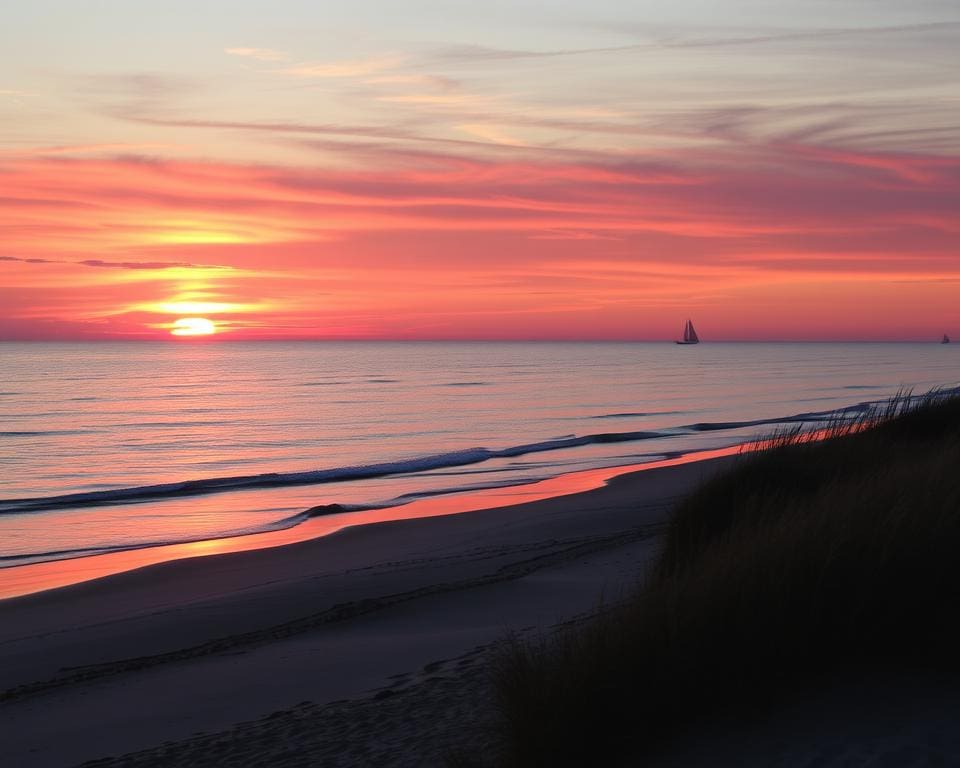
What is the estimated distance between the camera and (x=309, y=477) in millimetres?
26812

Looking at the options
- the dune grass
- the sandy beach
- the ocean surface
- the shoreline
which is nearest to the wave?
the ocean surface

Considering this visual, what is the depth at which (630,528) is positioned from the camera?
15.4m

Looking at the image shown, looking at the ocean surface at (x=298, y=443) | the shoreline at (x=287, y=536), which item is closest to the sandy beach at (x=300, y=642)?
the shoreline at (x=287, y=536)

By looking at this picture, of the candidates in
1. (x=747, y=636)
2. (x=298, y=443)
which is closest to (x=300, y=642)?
(x=747, y=636)

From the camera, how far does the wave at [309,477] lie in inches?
909

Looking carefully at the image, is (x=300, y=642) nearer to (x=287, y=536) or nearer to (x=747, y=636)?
(x=747, y=636)

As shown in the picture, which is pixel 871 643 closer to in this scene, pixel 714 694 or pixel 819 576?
pixel 819 576

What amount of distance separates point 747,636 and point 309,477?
74.6ft

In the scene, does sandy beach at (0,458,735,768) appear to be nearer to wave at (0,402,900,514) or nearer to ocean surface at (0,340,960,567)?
ocean surface at (0,340,960,567)

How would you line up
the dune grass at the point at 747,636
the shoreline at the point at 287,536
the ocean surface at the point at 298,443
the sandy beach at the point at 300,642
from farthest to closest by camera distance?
the ocean surface at the point at 298,443
the shoreline at the point at 287,536
the sandy beach at the point at 300,642
the dune grass at the point at 747,636

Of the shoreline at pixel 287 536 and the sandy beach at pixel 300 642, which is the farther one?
the shoreline at pixel 287 536

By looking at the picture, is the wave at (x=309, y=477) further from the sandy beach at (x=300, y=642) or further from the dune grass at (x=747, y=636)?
the dune grass at (x=747, y=636)

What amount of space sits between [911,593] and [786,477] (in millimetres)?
5265

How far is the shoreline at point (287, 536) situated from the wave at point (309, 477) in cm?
532
